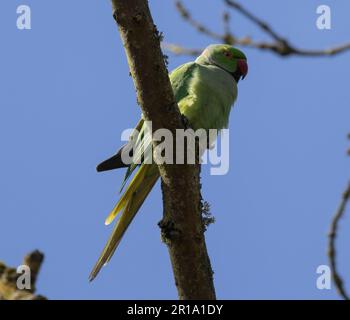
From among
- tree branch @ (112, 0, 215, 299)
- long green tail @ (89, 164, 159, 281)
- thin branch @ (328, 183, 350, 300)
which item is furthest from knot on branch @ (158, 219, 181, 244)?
thin branch @ (328, 183, 350, 300)

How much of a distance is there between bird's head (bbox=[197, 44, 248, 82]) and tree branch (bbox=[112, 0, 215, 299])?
272 cm

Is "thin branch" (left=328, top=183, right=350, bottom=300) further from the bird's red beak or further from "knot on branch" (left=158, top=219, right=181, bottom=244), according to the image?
the bird's red beak

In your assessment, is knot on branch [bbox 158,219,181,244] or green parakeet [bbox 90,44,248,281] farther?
green parakeet [bbox 90,44,248,281]

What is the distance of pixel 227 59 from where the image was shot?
6.35 meters

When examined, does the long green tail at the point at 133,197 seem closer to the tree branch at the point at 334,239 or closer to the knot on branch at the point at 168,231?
the knot on branch at the point at 168,231

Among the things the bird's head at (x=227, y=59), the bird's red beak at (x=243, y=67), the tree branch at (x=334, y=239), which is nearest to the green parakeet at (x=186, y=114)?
the bird's head at (x=227, y=59)

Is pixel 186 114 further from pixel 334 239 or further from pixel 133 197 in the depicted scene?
pixel 334 239

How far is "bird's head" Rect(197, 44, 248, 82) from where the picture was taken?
6211mm

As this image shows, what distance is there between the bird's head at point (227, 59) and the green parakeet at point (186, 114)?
1.83 feet

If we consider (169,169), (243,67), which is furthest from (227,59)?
(169,169)

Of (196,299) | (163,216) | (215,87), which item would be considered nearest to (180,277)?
(196,299)

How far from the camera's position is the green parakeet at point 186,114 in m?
4.79
